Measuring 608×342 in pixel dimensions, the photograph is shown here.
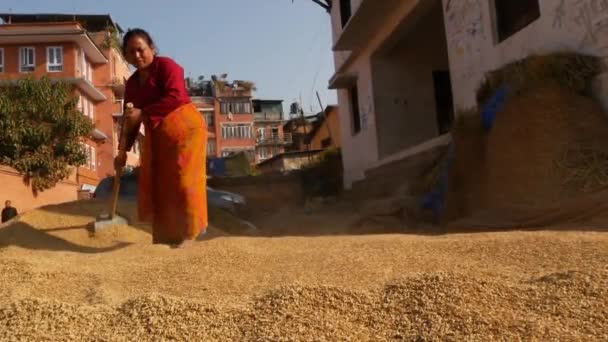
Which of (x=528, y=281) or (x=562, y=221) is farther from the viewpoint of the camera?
(x=562, y=221)

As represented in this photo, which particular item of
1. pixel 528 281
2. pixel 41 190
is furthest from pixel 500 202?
pixel 41 190

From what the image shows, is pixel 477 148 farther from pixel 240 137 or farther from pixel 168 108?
pixel 240 137

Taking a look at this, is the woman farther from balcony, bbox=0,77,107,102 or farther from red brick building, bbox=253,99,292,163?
red brick building, bbox=253,99,292,163

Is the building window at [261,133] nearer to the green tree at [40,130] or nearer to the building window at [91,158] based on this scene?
the building window at [91,158]

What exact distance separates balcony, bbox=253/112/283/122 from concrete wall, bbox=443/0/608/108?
4752 centimetres

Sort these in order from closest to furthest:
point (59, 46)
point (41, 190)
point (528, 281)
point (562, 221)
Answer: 1. point (528, 281)
2. point (562, 221)
3. point (41, 190)
4. point (59, 46)

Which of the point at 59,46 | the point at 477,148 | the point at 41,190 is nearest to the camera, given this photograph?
the point at 477,148

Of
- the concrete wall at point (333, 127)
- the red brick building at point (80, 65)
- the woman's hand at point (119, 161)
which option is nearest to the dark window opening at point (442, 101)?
the woman's hand at point (119, 161)

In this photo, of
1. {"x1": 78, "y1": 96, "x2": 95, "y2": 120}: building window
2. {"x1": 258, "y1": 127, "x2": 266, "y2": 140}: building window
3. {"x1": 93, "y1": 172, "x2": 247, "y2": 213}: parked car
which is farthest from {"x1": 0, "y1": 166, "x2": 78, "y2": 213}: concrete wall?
{"x1": 258, "y1": 127, "x2": 266, "y2": 140}: building window

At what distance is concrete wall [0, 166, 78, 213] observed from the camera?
1523cm

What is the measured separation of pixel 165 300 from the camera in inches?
89.0

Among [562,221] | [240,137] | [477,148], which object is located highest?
[240,137]

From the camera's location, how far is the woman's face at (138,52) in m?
3.70

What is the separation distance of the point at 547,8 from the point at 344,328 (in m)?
4.60
